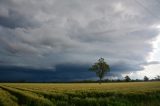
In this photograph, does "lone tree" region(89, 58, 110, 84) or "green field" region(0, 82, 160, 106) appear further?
"lone tree" region(89, 58, 110, 84)

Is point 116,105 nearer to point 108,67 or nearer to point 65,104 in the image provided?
point 65,104

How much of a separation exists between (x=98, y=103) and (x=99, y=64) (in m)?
98.2

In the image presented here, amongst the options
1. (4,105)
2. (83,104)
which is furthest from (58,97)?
(4,105)

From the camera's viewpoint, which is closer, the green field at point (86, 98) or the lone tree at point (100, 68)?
the green field at point (86, 98)

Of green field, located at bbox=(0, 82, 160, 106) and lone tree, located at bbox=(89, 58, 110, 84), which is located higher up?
lone tree, located at bbox=(89, 58, 110, 84)

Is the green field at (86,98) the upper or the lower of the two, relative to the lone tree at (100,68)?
lower

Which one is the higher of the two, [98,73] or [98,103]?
[98,73]

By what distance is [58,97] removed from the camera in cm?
2866

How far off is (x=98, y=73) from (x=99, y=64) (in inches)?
164

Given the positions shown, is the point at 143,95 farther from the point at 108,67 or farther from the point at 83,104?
the point at 108,67

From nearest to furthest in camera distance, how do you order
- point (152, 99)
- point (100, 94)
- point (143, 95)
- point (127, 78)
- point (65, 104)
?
point (65, 104), point (152, 99), point (143, 95), point (100, 94), point (127, 78)

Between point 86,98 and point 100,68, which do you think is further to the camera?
point 100,68

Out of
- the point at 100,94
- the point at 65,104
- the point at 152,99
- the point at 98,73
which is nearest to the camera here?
the point at 65,104

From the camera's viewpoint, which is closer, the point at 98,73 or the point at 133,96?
the point at 133,96
